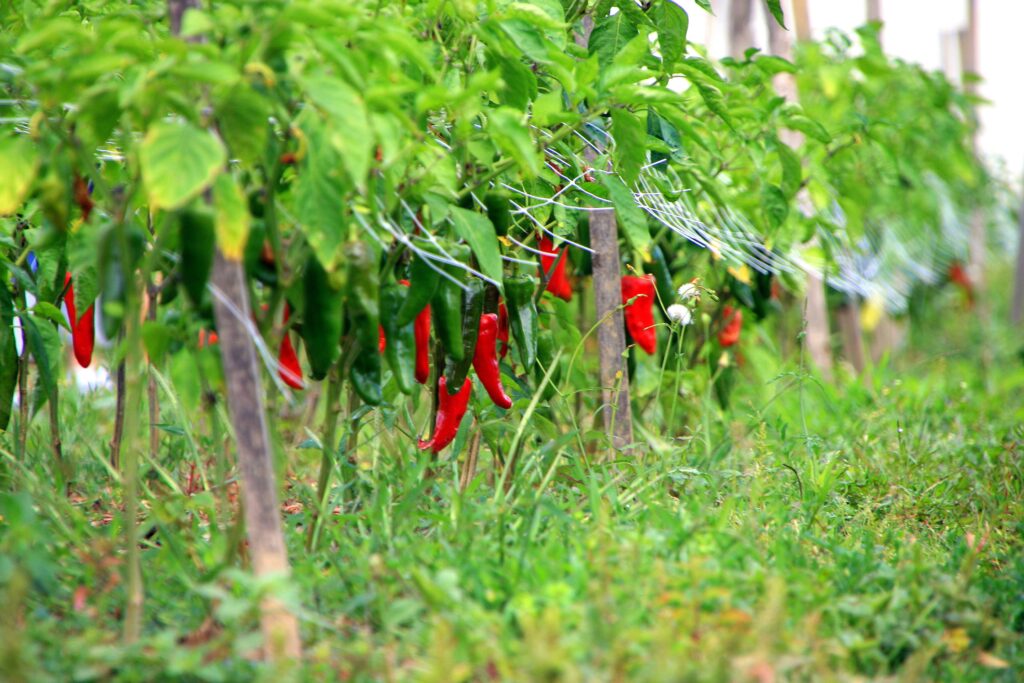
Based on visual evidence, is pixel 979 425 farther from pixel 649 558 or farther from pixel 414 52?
pixel 414 52

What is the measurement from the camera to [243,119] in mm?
1473

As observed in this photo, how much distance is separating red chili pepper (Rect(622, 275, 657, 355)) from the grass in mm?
262

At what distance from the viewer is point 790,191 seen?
271cm

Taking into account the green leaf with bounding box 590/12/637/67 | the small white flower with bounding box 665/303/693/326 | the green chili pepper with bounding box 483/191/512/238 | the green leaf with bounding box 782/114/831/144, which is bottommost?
the small white flower with bounding box 665/303/693/326

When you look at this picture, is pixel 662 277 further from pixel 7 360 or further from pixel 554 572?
pixel 7 360

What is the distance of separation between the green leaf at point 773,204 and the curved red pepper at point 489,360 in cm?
84

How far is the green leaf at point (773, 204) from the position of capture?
2666mm

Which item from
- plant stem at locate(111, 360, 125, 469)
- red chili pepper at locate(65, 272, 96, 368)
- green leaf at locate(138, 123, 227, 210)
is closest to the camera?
green leaf at locate(138, 123, 227, 210)

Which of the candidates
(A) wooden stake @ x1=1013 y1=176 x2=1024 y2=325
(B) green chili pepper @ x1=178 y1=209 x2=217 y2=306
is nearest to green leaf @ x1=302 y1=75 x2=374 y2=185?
(B) green chili pepper @ x1=178 y1=209 x2=217 y2=306

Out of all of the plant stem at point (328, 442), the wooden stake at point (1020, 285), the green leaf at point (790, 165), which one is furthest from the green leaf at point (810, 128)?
the wooden stake at point (1020, 285)

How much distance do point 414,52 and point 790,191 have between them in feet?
4.69

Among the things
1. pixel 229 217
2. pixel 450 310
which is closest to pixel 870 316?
pixel 450 310

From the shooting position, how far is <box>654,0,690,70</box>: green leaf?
220cm

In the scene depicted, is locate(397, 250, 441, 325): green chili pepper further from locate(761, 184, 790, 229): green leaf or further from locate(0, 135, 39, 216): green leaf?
locate(761, 184, 790, 229): green leaf
